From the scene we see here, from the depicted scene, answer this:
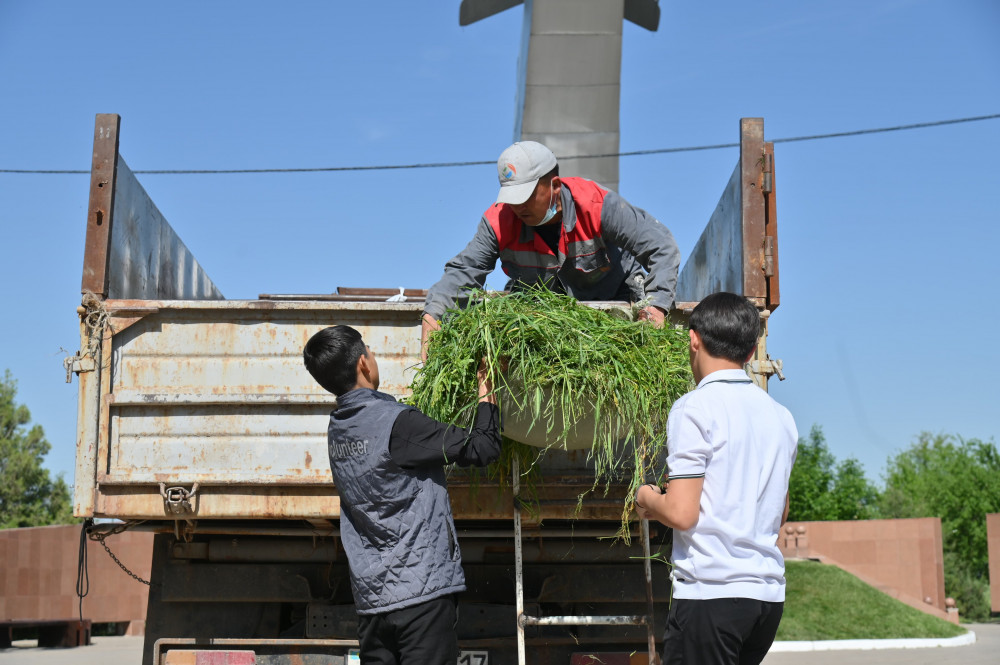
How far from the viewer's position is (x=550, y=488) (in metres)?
3.58

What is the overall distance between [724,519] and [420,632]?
0.95 metres

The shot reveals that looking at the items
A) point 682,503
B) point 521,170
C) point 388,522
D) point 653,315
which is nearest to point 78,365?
point 388,522

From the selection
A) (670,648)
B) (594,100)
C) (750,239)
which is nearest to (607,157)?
(594,100)

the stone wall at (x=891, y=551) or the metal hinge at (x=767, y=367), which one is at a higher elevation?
the metal hinge at (x=767, y=367)

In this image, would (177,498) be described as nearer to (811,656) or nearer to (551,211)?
(551,211)

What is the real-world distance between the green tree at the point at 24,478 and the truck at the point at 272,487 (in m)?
31.9

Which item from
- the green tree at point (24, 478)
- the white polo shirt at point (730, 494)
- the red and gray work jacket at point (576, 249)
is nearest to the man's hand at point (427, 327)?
the red and gray work jacket at point (576, 249)

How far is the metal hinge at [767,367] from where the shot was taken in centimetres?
385

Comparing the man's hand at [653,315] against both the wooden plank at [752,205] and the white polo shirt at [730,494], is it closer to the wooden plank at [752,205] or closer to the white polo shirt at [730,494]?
the wooden plank at [752,205]

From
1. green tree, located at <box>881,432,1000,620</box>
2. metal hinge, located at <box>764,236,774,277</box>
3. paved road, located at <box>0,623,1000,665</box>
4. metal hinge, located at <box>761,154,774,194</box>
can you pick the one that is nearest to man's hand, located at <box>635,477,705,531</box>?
metal hinge, located at <box>764,236,774,277</box>

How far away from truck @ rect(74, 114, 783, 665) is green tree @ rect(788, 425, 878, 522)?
1396 inches

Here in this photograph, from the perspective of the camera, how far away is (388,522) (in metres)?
2.76

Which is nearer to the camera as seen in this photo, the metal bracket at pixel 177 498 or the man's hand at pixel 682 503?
the man's hand at pixel 682 503

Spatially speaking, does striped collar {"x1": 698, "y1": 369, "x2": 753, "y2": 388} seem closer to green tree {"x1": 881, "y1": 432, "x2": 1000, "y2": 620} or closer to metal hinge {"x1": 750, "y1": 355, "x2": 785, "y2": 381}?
metal hinge {"x1": 750, "y1": 355, "x2": 785, "y2": 381}
